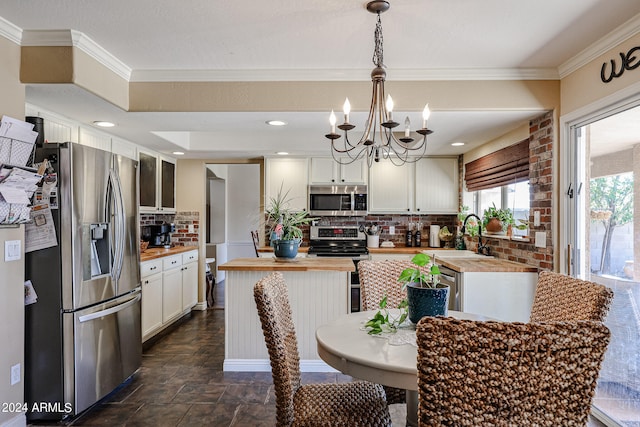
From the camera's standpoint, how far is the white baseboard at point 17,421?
2246 mm

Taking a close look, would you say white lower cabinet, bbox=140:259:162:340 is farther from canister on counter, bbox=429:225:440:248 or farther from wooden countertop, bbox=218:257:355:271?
canister on counter, bbox=429:225:440:248

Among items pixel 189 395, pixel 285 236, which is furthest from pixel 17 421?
pixel 285 236

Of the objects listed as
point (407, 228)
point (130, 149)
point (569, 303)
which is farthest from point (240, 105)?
point (407, 228)

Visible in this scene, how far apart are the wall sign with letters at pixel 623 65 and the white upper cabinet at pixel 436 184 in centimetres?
287

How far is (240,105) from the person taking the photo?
3006 mm

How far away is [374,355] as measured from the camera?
4.72 feet

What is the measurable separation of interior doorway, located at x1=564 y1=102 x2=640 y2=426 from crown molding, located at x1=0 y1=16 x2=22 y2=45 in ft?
11.7

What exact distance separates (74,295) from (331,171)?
3.45 meters

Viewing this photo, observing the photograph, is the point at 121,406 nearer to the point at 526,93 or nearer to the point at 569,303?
the point at 569,303

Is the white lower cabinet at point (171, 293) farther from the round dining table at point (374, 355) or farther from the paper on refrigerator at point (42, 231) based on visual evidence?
the round dining table at point (374, 355)

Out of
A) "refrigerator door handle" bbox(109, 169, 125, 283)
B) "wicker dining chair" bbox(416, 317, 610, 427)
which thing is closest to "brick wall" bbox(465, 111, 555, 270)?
"wicker dining chair" bbox(416, 317, 610, 427)

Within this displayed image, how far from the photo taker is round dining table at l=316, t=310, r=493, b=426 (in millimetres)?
1347

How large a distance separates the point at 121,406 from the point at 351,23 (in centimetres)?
283

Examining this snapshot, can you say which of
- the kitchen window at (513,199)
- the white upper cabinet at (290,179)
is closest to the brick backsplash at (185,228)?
the white upper cabinet at (290,179)
